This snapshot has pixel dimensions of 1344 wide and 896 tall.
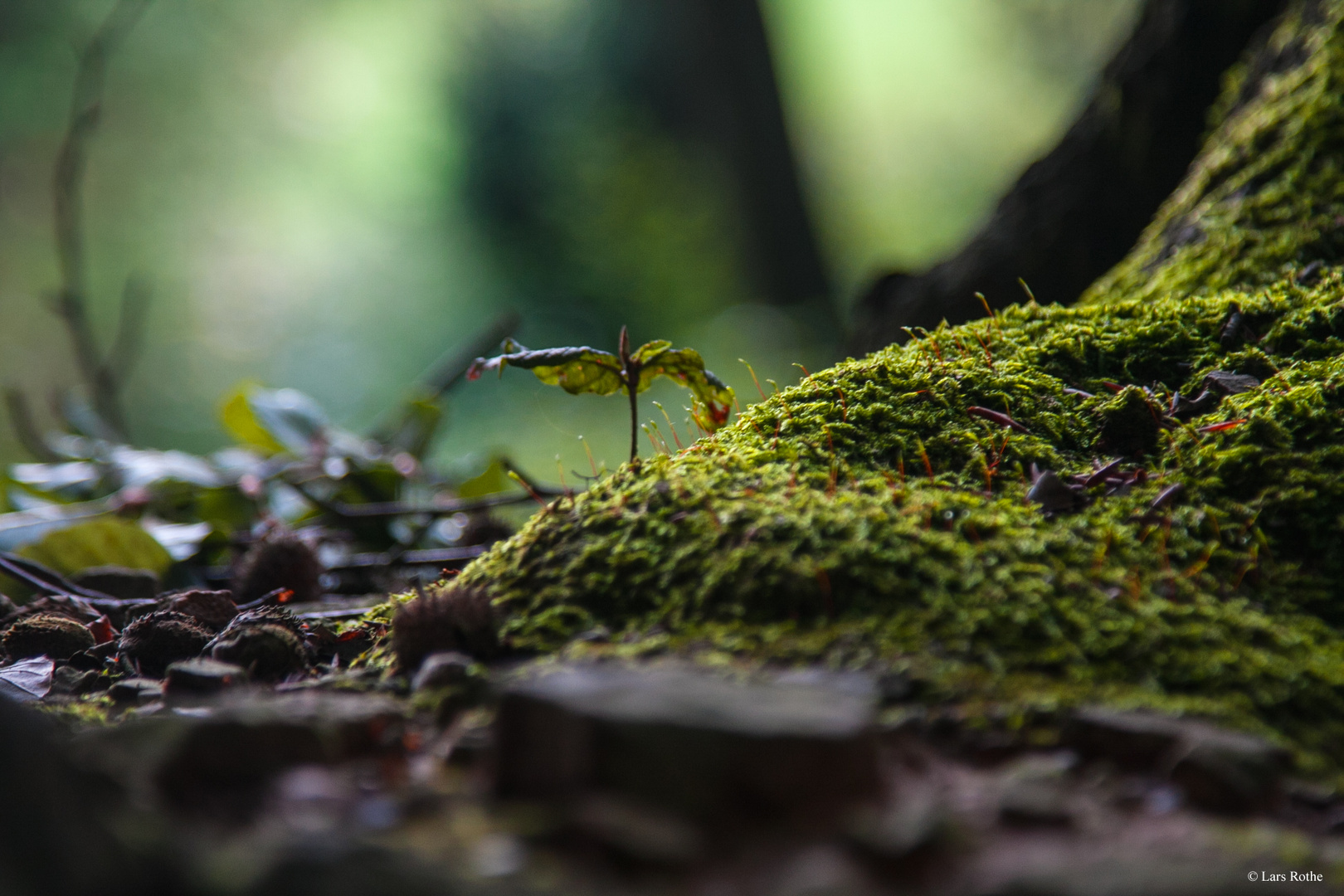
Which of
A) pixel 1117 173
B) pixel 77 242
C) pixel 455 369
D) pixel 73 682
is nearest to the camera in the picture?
pixel 73 682

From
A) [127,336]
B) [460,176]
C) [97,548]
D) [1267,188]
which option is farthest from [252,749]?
[460,176]

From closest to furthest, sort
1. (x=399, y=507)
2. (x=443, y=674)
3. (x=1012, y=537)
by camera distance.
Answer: (x=443, y=674) → (x=1012, y=537) → (x=399, y=507)

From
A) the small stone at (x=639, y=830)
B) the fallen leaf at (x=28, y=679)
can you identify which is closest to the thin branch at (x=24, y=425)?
the fallen leaf at (x=28, y=679)

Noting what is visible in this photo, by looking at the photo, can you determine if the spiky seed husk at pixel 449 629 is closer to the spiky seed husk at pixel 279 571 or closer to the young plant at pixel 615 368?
the young plant at pixel 615 368

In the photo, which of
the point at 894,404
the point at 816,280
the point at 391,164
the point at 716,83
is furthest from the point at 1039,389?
the point at 391,164

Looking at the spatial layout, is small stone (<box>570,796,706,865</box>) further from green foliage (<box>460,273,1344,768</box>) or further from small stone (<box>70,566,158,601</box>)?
small stone (<box>70,566,158,601</box>)

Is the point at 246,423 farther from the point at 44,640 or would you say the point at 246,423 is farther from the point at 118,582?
the point at 44,640
